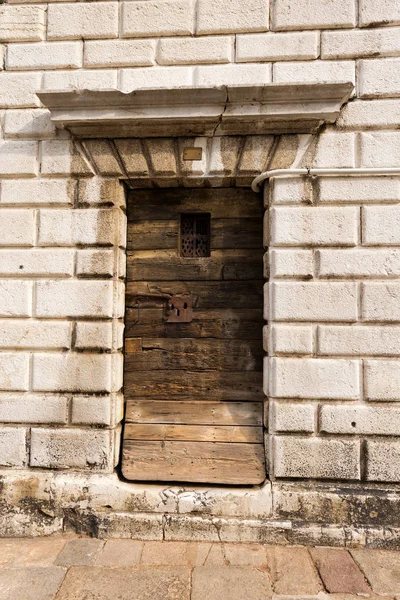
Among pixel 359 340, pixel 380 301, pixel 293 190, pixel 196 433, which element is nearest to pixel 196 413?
pixel 196 433

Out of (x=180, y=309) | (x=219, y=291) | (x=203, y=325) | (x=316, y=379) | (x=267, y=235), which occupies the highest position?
(x=267, y=235)

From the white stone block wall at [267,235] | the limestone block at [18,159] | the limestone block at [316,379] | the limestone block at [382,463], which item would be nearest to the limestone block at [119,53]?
the white stone block wall at [267,235]

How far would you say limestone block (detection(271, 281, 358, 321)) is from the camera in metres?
3.50

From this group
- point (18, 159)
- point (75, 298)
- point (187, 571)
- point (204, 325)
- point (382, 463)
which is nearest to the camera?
point (187, 571)

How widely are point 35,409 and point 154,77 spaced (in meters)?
3.12

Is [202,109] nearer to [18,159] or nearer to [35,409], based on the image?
[18,159]

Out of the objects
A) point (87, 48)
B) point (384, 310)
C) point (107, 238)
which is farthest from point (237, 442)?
point (87, 48)

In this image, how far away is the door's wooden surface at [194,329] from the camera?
3.75 metres

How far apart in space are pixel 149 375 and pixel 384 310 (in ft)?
7.06

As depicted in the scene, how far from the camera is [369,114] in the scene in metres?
3.57

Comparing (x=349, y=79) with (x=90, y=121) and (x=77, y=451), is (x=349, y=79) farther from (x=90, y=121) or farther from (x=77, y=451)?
(x=77, y=451)

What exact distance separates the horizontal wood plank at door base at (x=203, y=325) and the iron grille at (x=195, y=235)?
56cm

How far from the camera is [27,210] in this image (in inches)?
147

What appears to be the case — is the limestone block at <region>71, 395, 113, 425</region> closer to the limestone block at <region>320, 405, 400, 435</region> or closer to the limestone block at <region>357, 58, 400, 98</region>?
the limestone block at <region>320, 405, 400, 435</region>
